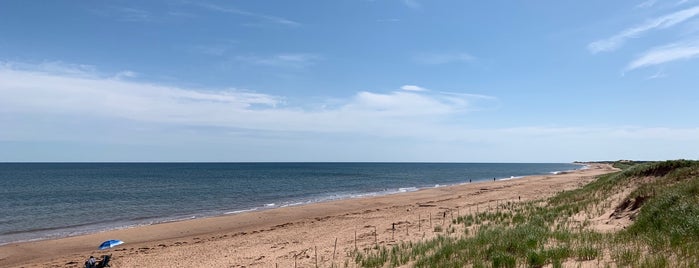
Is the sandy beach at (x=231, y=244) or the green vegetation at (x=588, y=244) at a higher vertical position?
the green vegetation at (x=588, y=244)

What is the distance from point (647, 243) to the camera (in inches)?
387

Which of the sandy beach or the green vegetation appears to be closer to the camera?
the green vegetation

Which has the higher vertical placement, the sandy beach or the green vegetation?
the green vegetation

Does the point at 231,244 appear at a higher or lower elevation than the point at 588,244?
lower

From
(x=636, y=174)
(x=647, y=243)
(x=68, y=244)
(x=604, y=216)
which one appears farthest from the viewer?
(x=636, y=174)

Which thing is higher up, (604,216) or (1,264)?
(604,216)

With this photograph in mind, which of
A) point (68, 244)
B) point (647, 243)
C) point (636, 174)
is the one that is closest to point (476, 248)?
point (647, 243)

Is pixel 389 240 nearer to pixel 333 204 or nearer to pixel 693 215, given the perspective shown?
pixel 693 215

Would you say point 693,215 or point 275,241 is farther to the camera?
point 275,241

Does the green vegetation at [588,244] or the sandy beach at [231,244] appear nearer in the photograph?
the green vegetation at [588,244]

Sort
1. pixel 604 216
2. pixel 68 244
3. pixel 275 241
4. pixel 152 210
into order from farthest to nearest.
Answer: pixel 152 210
pixel 68 244
pixel 275 241
pixel 604 216

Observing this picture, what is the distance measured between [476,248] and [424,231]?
762 cm

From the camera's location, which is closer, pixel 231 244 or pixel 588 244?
pixel 588 244

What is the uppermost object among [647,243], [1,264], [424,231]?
[647,243]
